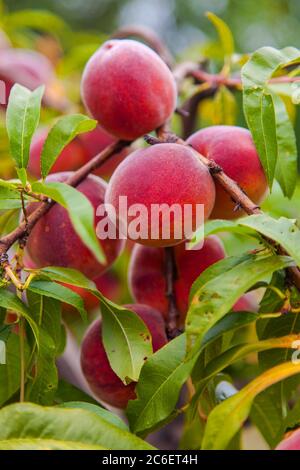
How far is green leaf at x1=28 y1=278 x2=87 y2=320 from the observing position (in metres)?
0.62

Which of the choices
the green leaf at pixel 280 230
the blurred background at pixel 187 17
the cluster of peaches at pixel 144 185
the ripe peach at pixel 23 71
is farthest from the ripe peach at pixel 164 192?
the blurred background at pixel 187 17

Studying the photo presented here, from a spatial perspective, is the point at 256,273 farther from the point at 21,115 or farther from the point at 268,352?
the point at 21,115

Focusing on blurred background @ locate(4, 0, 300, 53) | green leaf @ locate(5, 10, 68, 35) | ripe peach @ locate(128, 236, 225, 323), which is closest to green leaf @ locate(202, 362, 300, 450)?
ripe peach @ locate(128, 236, 225, 323)

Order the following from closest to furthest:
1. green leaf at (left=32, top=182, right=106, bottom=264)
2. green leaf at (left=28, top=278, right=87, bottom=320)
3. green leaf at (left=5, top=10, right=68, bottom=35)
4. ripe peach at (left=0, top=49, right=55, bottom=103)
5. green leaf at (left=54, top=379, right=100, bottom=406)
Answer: green leaf at (left=32, top=182, right=106, bottom=264)
green leaf at (left=28, top=278, right=87, bottom=320)
green leaf at (left=54, top=379, right=100, bottom=406)
ripe peach at (left=0, top=49, right=55, bottom=103)
green leaf at (left=5, top=10, right=68, bottom=35)

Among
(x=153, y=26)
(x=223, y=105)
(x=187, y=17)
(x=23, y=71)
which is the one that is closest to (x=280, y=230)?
(x=223, y=105)

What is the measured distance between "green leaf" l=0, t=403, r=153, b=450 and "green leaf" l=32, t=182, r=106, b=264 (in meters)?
0.12

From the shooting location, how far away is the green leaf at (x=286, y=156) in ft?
2.40

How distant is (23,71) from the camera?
4.23ft

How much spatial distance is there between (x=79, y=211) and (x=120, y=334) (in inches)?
7.2

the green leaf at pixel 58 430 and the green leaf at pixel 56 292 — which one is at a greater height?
the green leaf at pixel 56 292

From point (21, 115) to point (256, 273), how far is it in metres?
0.27

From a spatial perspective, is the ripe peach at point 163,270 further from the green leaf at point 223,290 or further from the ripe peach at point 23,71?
the ripe peach at point 23,71

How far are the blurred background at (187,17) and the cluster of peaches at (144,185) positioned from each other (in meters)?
1.24

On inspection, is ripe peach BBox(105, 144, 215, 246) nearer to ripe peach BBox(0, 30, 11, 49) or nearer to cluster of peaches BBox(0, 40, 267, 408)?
cluster of peaches BBox(0, 40, 267, 408)
